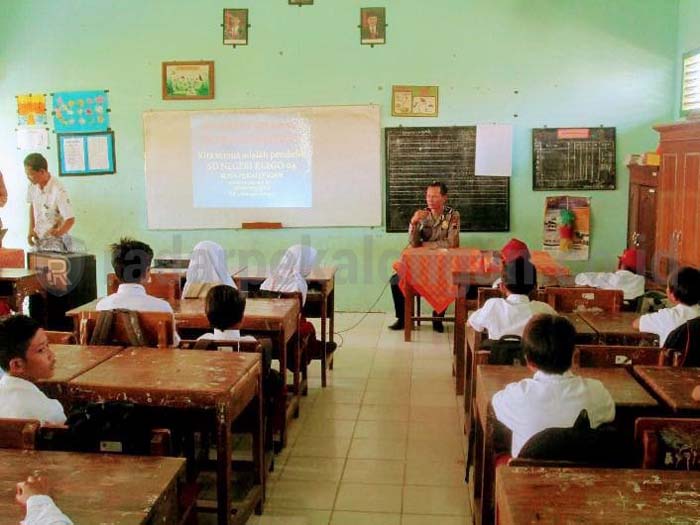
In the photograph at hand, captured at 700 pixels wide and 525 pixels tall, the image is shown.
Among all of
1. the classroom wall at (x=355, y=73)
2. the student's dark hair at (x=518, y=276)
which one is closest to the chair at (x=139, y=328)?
the student's dark hair at (x=518, y=276)

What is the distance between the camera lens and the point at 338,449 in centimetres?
369

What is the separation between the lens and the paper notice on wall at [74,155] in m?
7.02

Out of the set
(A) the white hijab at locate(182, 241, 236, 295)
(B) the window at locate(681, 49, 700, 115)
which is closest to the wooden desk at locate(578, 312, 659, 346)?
(A) the white hijab at locate(182, 241, 236, 295)

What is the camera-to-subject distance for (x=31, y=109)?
23.1ft

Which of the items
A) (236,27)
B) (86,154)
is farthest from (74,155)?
(236,27)

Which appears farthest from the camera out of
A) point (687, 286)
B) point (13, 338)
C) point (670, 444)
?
point (687, 286)

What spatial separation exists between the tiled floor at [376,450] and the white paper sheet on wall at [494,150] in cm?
196

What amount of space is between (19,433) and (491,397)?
1.44 metres

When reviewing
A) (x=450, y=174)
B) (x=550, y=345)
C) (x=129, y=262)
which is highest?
(x=450, y=174)

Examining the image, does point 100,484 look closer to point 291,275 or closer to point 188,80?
point 291,275

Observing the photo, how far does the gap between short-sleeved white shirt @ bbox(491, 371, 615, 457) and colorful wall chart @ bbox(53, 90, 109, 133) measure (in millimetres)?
5835

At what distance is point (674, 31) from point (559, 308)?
376 centimetres

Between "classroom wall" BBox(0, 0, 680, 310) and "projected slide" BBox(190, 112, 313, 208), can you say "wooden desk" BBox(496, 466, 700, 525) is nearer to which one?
"classroom wall" BBox(0, 0, 680, 310)

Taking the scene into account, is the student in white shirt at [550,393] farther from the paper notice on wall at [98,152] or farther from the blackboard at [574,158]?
the paper notice on wall at [98,152]
